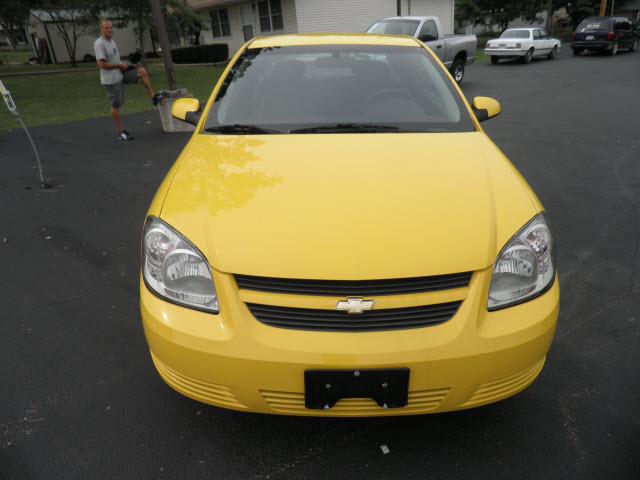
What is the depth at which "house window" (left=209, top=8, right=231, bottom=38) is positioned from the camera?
26.1 metres

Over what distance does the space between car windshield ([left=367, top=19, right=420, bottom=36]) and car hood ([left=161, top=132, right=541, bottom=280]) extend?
10.2 metres

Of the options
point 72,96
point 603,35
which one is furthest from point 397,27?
point 603,35

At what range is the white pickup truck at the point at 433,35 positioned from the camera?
37.6ft

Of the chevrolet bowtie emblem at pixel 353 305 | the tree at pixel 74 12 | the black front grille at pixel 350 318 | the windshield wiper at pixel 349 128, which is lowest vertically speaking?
the black front grille at pixel 350 318

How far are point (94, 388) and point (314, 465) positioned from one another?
1.21 metres

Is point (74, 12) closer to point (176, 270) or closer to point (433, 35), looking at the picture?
point (433, 35)

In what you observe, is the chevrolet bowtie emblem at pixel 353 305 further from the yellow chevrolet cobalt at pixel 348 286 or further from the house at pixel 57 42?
the house at pixel 57 42

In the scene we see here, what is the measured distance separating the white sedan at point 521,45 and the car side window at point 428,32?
26.4 feet

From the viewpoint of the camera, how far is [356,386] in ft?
5.40

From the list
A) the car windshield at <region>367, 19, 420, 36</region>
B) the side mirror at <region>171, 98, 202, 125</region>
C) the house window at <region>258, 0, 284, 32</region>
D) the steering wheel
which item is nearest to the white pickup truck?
the car windshield at <region>367, 19, 420, 36</region>

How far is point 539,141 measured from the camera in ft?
23.3

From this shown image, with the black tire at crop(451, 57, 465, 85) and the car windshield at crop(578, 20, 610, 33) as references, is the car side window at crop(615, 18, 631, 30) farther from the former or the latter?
the black tire at crop(451, 57, 465, 85)

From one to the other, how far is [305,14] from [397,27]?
11.2 meters

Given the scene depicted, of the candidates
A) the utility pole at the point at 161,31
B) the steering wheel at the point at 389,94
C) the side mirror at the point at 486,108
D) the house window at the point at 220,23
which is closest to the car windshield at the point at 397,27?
the utility pole at the point at 161,31
